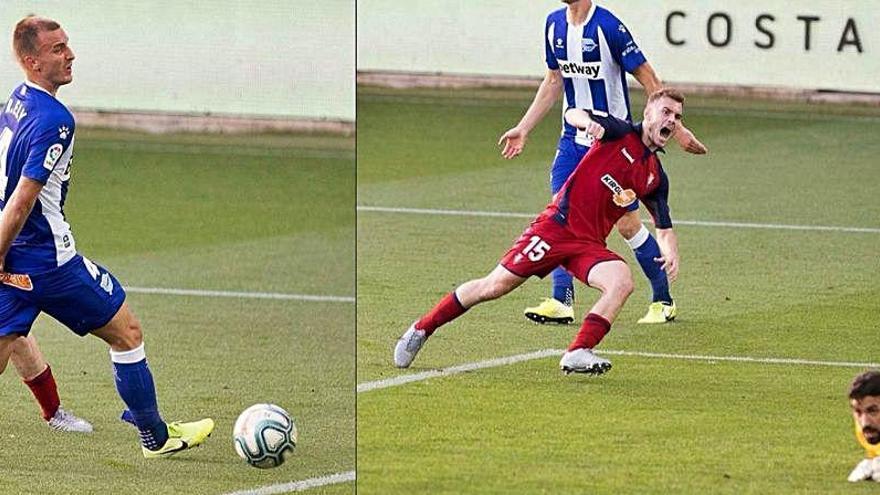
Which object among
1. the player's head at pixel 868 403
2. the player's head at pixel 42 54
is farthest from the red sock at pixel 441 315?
the player's head at pixel 868 403

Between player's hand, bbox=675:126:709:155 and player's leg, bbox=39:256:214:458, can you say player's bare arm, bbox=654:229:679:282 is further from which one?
player's leg, bbox=39:256:214:458

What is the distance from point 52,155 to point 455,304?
2.29 m

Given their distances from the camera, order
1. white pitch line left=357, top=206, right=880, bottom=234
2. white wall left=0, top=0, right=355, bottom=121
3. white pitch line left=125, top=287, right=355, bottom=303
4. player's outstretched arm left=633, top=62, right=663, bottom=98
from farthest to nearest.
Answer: white wall left=0, top=0, right=355, bottom=121 < white pitch line left=357, top=206, right=880, bottom=234 < white pitch line left=125, top=287, right=355, bottom=303 < player's outstretched arm left=633, top=62, right=663, bottom=98

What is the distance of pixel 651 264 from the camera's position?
378 inches

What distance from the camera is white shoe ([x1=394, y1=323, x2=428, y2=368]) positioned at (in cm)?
826

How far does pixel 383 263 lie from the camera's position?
11.2 meters

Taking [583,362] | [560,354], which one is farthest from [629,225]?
[583,362]

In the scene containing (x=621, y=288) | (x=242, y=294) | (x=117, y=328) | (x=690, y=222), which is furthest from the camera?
(x=690, y=222)

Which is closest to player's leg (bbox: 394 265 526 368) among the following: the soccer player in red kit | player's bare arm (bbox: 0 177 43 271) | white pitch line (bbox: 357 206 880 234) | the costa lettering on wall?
the soccer player in red kit

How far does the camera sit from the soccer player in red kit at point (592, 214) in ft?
26.8

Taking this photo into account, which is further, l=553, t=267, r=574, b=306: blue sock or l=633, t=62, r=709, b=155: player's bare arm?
l=553, t=267, r=574, b=306: blue sock

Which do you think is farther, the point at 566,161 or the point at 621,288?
the point at 566,161

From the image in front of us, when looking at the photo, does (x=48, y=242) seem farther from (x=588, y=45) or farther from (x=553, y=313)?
(x=588, y=45)

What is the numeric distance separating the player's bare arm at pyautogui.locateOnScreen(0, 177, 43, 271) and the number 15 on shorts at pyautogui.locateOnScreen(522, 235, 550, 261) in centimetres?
239
